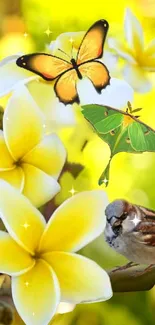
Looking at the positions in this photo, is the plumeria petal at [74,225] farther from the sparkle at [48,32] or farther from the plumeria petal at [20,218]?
the sparkle at [48,32]

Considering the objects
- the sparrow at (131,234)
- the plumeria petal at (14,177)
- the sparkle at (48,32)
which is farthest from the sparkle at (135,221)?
the sparkle at (48,32)

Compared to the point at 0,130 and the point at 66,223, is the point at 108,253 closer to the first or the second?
the point at 66,223

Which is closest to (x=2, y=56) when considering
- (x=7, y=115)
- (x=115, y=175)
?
(x=7, y=115)

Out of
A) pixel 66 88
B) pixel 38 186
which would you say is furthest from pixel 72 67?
pixel 38 186

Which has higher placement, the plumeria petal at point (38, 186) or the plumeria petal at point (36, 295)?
the plumeria petal at point (38, 186)

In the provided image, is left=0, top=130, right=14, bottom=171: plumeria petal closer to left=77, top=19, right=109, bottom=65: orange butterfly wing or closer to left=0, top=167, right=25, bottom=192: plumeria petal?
left=0, top=167, right=25, bottom=192: plumeria petal
